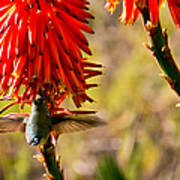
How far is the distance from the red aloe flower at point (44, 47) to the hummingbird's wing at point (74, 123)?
0.24 ft

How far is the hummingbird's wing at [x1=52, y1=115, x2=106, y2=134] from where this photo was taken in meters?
1.66

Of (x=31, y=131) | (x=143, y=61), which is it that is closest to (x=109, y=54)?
(x=143, y=61)

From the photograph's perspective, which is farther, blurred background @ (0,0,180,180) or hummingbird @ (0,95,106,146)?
blurred background @ (0,0,180,180)

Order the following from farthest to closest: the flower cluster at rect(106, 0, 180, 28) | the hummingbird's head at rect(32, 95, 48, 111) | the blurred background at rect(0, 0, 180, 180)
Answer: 1. the blurred background at rect(0, 0, 180, 180)
2. the hummingbird's head at rect(32, 95, 48, 111)
3. the flower cluster at rect(106, 0, 180, 28)

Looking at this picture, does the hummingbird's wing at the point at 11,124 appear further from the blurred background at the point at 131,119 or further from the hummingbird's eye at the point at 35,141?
the blurred background at the point at 131,119

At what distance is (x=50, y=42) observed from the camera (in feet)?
5.21

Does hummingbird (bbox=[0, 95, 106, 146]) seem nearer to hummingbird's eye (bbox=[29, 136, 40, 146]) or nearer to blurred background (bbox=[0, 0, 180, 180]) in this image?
hummingbird's eye (bbox=[29, 136, 40, 146])

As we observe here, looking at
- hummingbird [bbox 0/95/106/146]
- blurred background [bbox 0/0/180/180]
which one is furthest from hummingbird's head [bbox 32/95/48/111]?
blurred background [bbox 0/0/180/180]

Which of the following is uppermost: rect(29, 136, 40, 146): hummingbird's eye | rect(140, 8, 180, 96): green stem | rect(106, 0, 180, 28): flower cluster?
rect(106, 0, 180, 28): flower cluster

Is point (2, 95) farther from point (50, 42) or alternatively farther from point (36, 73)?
point (50, 42)

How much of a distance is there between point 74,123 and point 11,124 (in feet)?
0.90

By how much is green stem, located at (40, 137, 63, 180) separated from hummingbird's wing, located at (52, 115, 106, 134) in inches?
4.5

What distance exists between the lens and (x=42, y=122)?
172 cm

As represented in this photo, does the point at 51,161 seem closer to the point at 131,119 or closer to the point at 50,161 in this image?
the point at 50,161
